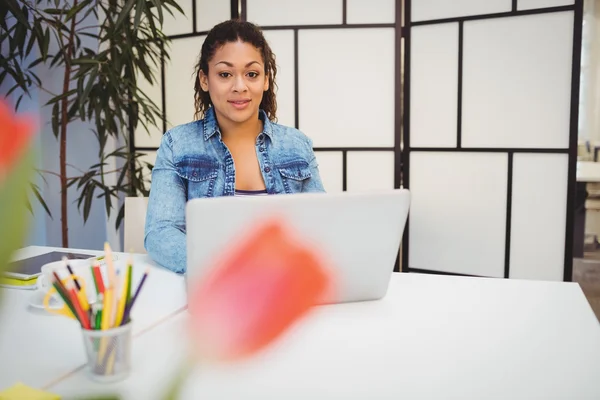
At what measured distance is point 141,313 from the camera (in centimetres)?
99

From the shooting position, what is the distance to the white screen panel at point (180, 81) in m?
2.97

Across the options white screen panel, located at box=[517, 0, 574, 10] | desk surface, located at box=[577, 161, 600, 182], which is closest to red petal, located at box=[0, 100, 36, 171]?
white screen panel, located at box=[517, 0, 574, 10]

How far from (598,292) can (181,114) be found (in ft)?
8.87

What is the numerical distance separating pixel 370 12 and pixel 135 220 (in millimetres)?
1595

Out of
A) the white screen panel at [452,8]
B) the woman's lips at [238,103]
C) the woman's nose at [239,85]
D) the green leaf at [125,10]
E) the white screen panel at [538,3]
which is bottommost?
the woman's lips at [238,103]

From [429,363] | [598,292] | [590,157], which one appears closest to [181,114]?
[429,363]

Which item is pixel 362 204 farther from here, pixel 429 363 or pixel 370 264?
pixel 429 363

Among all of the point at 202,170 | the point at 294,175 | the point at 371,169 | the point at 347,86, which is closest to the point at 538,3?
the point at 347,86

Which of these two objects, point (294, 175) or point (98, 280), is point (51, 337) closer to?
point (98, 280)

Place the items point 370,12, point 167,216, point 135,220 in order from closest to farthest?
point 167,216
point 135,220
point 370,12

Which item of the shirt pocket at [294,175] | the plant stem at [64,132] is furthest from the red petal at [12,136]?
the plant stem at [64,132]

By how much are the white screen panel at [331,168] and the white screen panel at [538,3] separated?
3.56 ft

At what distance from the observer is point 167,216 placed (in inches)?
56.7

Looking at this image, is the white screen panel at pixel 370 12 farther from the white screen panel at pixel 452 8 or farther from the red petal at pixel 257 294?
the red petal at pixel 257 294
